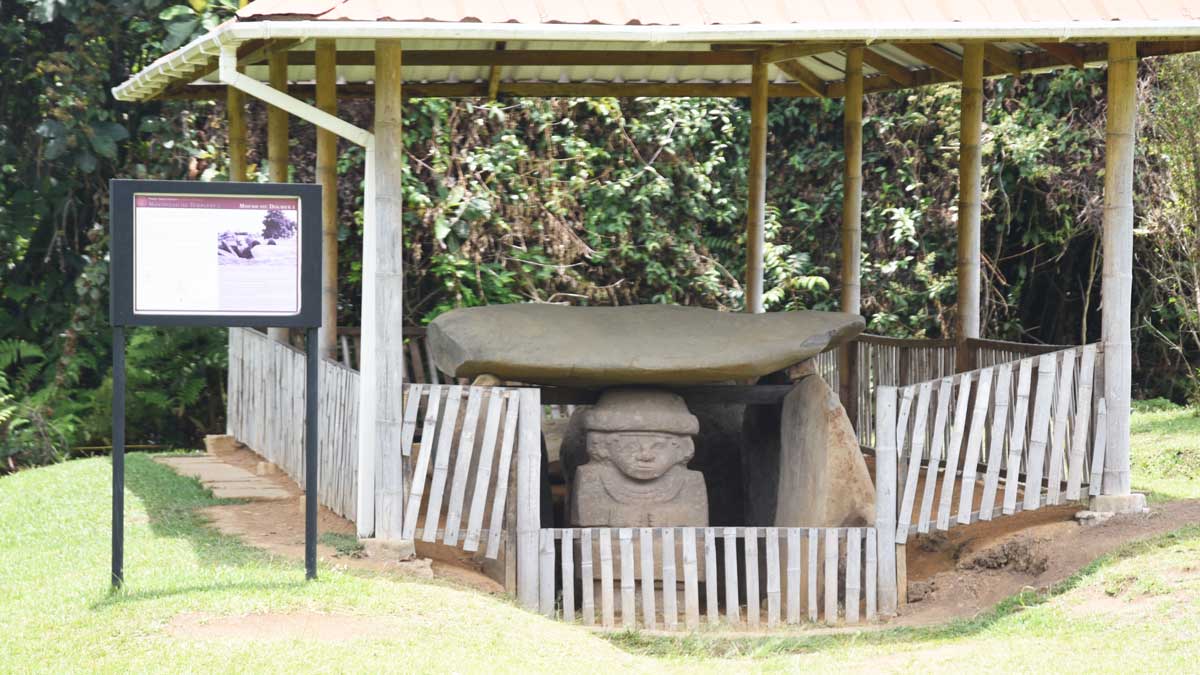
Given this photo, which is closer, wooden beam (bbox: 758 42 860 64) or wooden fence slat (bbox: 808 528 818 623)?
wooden fence slat (bbox: 808 528 818 623)

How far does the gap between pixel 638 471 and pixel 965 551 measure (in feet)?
Answer: 7.11

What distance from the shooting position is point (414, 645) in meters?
6.57

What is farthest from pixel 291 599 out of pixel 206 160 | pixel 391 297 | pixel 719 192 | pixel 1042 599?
pixel 719 192

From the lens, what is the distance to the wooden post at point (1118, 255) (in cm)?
940

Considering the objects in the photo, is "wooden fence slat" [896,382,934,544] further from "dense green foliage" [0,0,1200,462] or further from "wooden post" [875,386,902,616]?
"dense green foliage" [0,0,1200,462]

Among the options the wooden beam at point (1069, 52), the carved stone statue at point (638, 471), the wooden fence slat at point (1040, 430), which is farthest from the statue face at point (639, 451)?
the wooden beam at point (1069, 52)

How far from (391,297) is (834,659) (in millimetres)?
3299

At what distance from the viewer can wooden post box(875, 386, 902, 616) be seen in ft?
29.6

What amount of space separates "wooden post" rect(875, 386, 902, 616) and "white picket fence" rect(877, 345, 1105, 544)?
0.02 meters

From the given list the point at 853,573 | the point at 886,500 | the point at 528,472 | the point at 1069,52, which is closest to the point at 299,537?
the point at 528,472

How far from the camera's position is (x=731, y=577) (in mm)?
8828

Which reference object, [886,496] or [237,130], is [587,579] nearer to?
[886,496]

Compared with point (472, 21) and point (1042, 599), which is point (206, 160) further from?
point (1042, 599)

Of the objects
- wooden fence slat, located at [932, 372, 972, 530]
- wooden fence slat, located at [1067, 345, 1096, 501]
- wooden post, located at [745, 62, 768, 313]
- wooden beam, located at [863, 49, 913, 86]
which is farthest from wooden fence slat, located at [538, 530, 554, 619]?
wooden beam, located at [863, 49, 913, 86]
